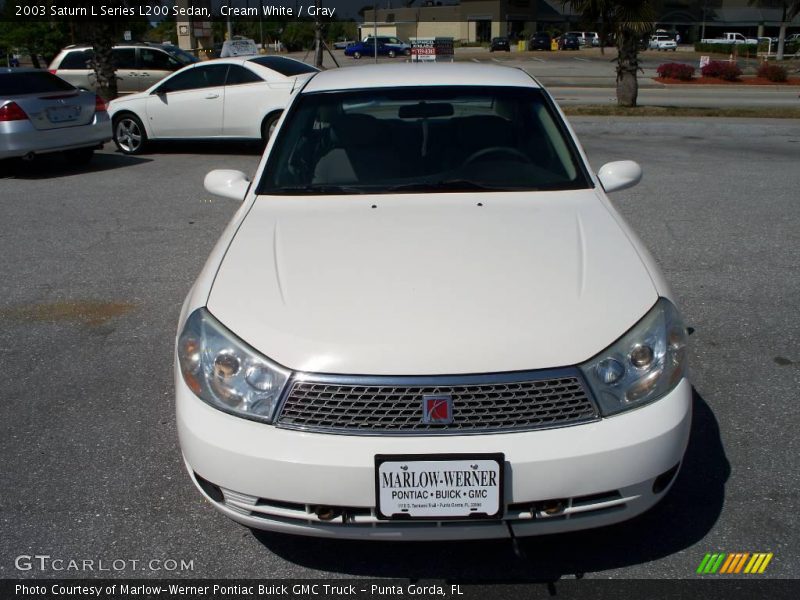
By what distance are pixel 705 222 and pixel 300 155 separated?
5.00 meters

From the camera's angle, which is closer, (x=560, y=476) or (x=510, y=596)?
(x=560, y=476)

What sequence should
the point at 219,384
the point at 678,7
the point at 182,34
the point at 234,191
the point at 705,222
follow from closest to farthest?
the point at 219,384, the point at 234,191, the point at 705,222, the point at 182,34, the point at 678,7

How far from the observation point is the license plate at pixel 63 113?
36.8 feet


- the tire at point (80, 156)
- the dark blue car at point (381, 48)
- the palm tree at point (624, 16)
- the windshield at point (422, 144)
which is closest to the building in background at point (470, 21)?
the dark blue car at point (381, 48)

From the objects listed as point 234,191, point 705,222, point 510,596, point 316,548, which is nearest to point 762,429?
point 510,596

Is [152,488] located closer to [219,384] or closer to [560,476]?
[219,384]

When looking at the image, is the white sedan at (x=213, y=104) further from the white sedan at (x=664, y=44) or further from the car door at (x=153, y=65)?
the white sedan at (x=664, y=44)

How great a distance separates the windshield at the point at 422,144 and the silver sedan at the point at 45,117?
7968 millimetres

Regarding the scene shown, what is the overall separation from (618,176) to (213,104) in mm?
9556

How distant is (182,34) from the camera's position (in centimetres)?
3459

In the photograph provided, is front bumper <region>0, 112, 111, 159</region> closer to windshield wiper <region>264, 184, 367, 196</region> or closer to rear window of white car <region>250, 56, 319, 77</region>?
rear window of white car <region>250, 56, 319, 77</region>

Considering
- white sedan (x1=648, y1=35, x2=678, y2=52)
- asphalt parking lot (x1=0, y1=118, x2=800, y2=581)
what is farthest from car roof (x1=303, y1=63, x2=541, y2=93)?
white sedan (x1=648, y1=35, x2=678, y2=52)

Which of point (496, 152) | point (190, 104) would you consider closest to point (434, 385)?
point (496, 152)

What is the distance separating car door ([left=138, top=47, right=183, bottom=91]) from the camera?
65.0ft
